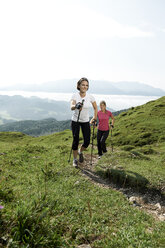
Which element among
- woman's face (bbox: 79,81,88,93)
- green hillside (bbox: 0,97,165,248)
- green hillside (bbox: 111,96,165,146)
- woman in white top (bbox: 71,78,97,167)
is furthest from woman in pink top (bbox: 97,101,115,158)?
green hillside (bbox: 111,96,165,146)

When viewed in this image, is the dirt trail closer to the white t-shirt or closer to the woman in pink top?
the white t-shirt

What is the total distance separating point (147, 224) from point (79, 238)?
90.0 inches

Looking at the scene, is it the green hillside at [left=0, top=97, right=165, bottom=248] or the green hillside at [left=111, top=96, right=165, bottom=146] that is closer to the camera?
the green hillside at [left=0, top=97, right=165, bottom=248]

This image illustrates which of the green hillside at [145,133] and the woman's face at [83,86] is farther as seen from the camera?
the green hillside at [145,133]

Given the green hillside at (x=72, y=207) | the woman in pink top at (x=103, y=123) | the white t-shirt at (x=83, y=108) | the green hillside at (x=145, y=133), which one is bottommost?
the green hillside at (x=145, y=133)

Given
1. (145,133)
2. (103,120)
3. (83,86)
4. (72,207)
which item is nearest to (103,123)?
(103,120)

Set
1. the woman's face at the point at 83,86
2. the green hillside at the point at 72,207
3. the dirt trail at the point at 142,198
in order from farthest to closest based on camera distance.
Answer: the woman's face at the point at 83,86, the dirt trail at the point at 142,198, the green hillside at the point at 72,207

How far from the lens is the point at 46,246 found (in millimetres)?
3490

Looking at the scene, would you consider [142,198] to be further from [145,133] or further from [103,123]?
[145,133]

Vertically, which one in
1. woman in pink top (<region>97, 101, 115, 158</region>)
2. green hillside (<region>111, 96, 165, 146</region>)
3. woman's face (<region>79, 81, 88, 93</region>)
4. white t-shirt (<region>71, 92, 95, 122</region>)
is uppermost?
woman's face (<region>79, 81, 88, 93</region>)

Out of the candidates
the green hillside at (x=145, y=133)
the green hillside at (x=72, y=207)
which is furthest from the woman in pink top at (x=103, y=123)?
the green hillside at (x=145, y=133)

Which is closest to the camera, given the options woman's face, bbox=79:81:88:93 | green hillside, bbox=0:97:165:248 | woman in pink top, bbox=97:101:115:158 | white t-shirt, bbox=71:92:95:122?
green hillside, bbox=0:97:165:248

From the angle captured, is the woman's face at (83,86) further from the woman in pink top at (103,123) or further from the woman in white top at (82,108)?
the woman in pink top at (103,123)

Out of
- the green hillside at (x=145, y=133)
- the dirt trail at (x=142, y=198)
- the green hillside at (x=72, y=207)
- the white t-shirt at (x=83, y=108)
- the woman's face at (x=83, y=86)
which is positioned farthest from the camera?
the green hillside at (x=145, y=133)
